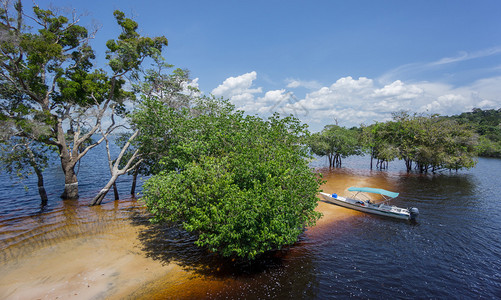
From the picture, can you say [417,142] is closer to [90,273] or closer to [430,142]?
[430,142]

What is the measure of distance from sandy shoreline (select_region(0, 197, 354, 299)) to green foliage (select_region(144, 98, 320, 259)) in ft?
7.86

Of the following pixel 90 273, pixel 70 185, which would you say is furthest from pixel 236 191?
pixel 70 185

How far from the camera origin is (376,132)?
51.2 metres

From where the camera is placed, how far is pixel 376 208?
893 inches

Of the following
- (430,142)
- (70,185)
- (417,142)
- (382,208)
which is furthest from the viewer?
(417,142)

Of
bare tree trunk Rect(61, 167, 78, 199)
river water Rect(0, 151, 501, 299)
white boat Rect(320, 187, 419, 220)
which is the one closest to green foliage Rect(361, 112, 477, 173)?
river water Rect(0, 151, 501, 299)

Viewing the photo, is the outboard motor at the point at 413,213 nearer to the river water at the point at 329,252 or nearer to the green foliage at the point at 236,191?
the river water at the point at 329,252

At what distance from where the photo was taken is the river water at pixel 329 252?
1205 centimetres

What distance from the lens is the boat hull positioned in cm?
2173

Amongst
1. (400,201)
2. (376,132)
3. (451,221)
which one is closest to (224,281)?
(451,221)

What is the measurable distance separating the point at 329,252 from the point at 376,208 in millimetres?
9708

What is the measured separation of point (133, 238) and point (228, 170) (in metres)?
8.78

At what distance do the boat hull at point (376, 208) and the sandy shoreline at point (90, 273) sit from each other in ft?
56.4

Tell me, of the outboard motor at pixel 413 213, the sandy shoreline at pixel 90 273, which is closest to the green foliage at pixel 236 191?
the sandy shoreline at pixel 90 273
